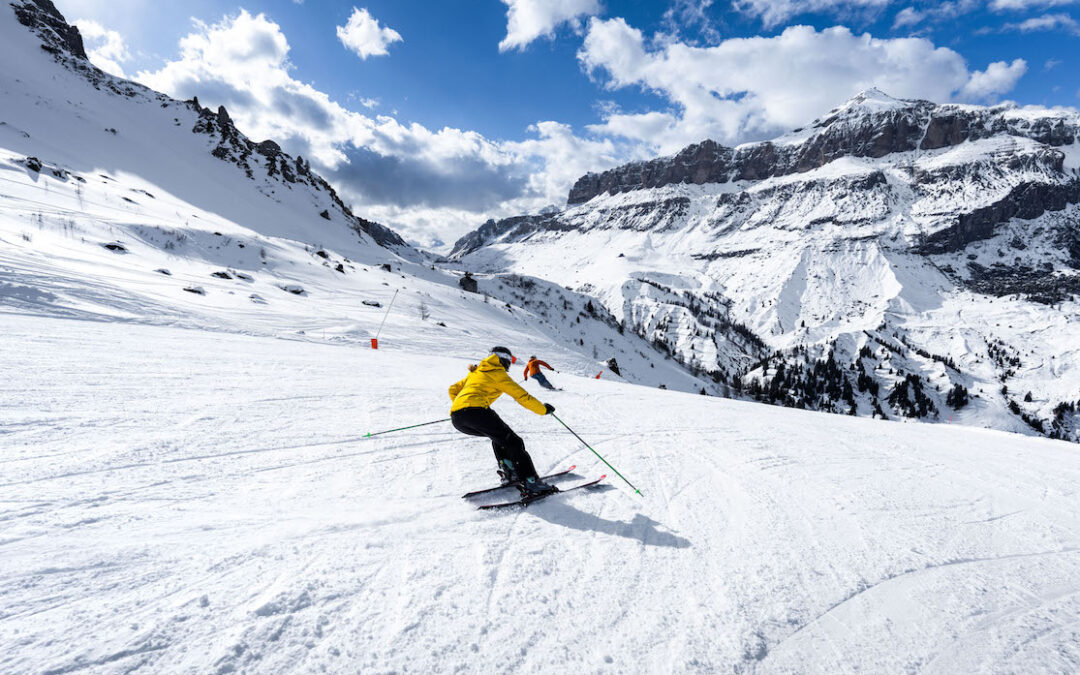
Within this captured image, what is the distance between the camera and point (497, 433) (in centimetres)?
547

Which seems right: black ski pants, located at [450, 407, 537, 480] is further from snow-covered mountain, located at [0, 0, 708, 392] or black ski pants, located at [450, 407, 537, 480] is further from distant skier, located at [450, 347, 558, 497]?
snow-covered mountain, located at [0, 0, 708, 392]

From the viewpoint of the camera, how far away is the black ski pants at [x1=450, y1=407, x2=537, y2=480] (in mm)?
5316

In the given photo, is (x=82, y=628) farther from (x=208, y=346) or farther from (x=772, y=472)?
(x=208, y=346)

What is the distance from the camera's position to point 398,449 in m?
6.41

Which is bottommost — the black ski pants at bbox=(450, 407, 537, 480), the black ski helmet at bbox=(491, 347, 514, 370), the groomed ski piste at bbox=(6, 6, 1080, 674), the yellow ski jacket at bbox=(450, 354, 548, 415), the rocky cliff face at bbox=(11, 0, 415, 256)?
the groomed ski piste at bbox=(6, 6, 1080, 674)

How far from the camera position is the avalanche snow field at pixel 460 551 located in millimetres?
2848

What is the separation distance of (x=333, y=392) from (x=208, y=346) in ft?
17.4

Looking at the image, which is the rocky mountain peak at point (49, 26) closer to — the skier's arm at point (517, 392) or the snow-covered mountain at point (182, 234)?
the snow-covered mountain at point (182, 234)

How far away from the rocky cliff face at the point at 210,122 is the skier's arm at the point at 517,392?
80611mm

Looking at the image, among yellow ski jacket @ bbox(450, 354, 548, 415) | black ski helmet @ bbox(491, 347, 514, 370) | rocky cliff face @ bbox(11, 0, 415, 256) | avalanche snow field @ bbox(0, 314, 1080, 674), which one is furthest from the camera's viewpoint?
rocky cliff face @ bbox(11, 0, 415, 256)

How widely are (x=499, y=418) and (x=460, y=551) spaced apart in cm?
168

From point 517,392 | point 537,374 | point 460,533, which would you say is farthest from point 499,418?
point 537,374

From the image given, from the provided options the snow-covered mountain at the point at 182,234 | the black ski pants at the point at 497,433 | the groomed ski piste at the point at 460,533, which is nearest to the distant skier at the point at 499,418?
→ the black ski pants at the point at 497,433

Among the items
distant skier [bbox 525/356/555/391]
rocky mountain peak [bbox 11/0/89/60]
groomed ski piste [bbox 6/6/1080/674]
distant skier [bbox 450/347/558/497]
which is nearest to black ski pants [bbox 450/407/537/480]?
distant skier [bbox 450/347/558/497]
